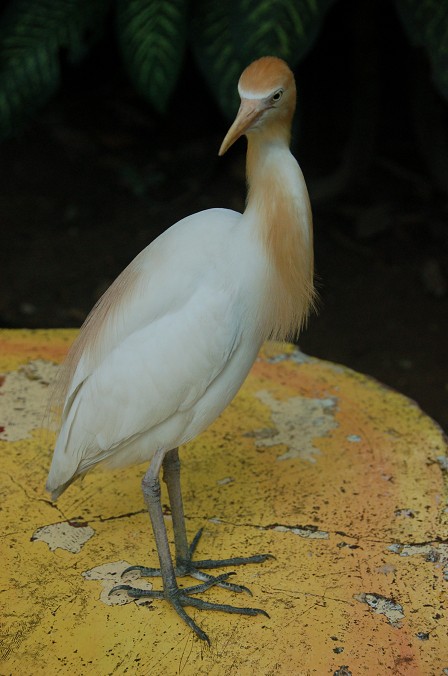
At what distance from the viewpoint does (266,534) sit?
1.71 metres

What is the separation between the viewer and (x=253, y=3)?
7.86ft

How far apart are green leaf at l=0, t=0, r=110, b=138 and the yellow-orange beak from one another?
1.42 metres

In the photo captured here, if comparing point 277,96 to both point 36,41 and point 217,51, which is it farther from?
point 36,41

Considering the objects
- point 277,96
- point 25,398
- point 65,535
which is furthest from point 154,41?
point 65,535

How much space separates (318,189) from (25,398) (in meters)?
1.92

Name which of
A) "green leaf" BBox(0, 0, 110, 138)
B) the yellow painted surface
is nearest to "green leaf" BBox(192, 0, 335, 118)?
"green leaf" BBox(0, 0, 110, 138)

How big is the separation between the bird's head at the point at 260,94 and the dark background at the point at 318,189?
63.4 inches

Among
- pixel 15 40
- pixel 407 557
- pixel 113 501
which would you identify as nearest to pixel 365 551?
pixel 407 557

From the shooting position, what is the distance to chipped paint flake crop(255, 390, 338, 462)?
196 cm

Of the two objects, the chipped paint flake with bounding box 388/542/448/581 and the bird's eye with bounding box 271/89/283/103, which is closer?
the bird's eye with bounding box 271/89/283/103

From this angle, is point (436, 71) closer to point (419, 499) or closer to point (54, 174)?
point (419, 499)

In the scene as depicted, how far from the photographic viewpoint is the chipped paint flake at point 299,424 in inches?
77.0

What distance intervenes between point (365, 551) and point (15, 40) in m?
1.87

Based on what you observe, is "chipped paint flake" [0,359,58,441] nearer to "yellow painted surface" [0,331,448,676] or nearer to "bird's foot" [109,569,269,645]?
"yellow painted surface" [0,331,448,676]
